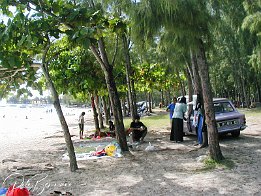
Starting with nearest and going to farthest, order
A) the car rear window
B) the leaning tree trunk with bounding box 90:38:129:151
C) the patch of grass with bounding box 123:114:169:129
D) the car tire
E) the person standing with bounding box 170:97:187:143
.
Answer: the leaning tree trunk with bounding box 90:38:129:151 < the person standing with bounding box 170:97:187:143 < the car tire < the car rear window < the patch of grass with bounding box 123:114:169:129

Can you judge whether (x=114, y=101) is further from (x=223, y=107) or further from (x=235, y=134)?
(x=235, y=134)

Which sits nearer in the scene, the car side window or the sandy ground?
the sandy ground

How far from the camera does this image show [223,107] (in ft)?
39.1

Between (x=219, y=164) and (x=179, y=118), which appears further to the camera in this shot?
(x=179, y=118)

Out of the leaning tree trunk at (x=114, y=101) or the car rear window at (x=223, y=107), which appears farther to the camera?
the car rear window at (x=223, y=107)

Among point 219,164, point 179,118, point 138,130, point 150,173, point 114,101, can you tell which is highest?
point 114,101

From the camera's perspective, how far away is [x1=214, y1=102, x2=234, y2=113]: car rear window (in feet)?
38.9

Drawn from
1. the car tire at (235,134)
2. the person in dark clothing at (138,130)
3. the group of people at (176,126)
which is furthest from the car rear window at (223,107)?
the person in dark clothing at (138,130)

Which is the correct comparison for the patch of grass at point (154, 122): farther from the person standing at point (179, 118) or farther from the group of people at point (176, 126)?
the person standing at point (179, 118)

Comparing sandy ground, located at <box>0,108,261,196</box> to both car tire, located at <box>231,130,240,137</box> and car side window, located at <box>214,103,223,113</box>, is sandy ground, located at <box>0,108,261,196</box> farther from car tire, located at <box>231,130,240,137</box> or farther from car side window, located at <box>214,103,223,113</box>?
car side window, located at <box>214,103,223,113</box>

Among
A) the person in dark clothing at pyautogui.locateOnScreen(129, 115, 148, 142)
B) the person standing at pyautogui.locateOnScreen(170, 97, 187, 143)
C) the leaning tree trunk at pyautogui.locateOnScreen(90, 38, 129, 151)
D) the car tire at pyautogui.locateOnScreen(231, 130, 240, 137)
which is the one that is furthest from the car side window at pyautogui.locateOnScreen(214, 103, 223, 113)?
the leaning tree trunk at pyautogui.locateOnScreen(90, 38, 129, 151)

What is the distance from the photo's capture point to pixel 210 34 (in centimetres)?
787

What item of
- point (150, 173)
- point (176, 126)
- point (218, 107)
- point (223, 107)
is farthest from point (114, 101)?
point (223, 107)

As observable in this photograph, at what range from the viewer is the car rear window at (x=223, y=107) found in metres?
11.9
